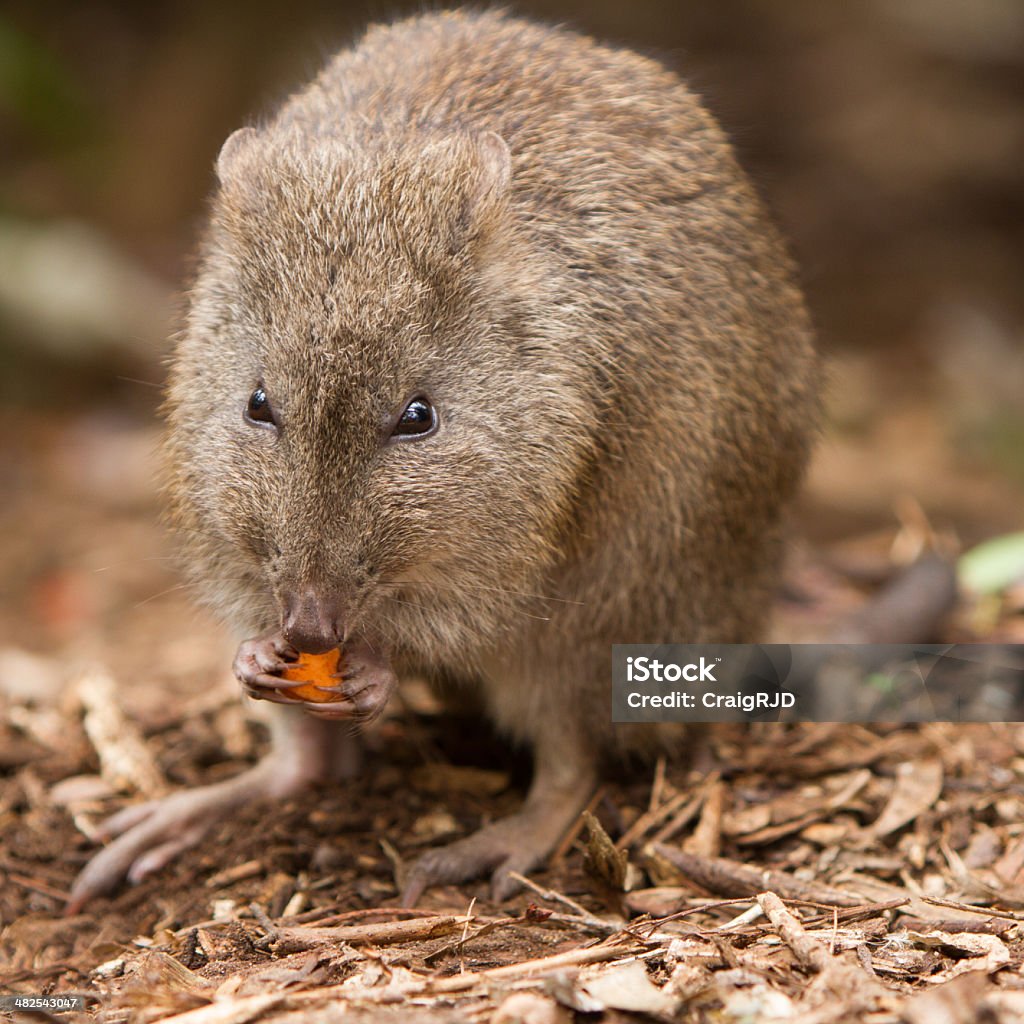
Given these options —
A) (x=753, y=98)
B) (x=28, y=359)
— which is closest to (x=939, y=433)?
(x=753, y=98)

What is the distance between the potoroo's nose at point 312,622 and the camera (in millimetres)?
3971

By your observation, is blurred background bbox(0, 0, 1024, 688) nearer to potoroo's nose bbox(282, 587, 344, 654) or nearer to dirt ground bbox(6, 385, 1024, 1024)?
dirt ground bbox(6, 385, 1024, 1024)

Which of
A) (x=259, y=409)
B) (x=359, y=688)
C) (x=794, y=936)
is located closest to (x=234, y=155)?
(x=259, y=409)

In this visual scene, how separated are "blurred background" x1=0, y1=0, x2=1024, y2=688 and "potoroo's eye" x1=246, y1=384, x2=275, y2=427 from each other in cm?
494

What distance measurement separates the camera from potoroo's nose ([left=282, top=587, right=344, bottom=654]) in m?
3.97

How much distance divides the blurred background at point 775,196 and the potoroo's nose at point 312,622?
5215mm

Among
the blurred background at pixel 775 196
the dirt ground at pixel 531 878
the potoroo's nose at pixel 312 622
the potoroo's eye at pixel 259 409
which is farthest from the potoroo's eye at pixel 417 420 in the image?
the blurred background at pixel 775 196

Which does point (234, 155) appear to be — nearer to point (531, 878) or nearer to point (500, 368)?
point (500, 368)

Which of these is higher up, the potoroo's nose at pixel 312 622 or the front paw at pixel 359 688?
the potoroo's nose at pixel 312 622

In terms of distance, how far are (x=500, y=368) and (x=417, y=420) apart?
36 centimetres

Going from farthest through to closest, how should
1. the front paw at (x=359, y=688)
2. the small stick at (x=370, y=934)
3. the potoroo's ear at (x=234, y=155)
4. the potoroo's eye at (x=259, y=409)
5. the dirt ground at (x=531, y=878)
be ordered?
the potoroo's ear at (x=234, y=155), the front paw at (x=359, y=688), the potoroo's eye at (x=259, y=409), the small stick at (x=370, y=934), the dirt ground at (x=531, y=878)

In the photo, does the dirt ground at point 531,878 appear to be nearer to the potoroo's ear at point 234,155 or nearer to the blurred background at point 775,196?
the potoroo's ear at point 234,155

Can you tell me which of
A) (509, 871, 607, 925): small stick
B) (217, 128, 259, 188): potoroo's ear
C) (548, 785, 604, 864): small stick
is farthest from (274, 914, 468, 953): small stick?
(217, 128, 259, 188): potoroo's ear

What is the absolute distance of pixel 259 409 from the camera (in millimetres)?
4246
